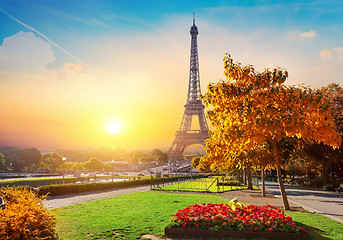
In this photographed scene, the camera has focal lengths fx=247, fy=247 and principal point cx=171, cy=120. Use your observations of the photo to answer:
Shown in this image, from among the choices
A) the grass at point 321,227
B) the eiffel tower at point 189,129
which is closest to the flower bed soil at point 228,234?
the grass at point 321,227

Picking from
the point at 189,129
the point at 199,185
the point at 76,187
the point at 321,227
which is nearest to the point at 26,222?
the point at 321,227

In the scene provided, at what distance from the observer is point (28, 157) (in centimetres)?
7475

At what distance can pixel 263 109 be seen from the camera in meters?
9.86

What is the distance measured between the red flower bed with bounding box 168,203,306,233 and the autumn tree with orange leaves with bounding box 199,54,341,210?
2.82m

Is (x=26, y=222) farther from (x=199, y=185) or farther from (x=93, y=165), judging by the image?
(x=93, y=165)

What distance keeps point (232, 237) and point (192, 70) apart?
2706 inches

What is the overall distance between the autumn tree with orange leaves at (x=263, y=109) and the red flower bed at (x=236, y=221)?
2817mm

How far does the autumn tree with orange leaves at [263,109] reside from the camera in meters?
9.86

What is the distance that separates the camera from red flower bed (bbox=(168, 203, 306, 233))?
A: 8.32 metres

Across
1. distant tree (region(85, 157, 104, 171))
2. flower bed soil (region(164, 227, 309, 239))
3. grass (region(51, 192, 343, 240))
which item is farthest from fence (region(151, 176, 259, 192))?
distant tree (region(85, 157, 104, 171))

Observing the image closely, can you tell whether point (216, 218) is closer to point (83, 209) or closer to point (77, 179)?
point (83, 209)

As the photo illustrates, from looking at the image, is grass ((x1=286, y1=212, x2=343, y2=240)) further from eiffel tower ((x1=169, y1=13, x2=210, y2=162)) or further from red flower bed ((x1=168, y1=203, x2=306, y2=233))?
eiffel tower ((x1=169, y1=13, x2=210, y2=162))

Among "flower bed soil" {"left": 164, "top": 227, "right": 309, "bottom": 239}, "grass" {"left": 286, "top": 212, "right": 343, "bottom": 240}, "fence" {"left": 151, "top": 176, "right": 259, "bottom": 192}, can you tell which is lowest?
"fence" {"left": 151, "top": 176, "right": 259, "bottom": 192}

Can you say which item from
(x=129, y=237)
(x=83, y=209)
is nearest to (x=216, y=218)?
(x=129, y=237)
